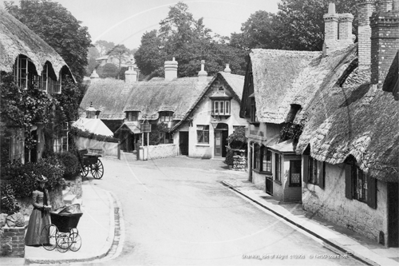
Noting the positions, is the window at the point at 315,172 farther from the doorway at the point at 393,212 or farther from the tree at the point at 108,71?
the tree at the point at 108,71

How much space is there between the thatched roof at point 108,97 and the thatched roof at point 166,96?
849 millimetres

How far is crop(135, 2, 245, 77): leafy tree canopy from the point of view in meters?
35.9

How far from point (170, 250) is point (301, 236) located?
4763mm

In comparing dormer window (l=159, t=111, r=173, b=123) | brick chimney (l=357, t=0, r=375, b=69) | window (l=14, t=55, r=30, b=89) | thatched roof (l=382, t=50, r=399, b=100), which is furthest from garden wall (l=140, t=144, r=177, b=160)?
thatched roof (l=382, t=50, r=399, b=100)

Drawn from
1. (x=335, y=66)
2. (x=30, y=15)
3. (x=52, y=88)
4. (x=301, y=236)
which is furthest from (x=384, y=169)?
Answer: (x=30, y=15)

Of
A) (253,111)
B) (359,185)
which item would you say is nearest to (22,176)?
(359,185)

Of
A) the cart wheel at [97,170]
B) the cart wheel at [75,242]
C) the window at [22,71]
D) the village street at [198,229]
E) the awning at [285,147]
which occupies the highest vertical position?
the window at [22,71]

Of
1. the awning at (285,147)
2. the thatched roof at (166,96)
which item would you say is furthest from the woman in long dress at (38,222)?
the thatched roof at (166,96)

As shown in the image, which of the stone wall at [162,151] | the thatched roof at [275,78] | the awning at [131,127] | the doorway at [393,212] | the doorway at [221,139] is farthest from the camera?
the awning at [131,127]

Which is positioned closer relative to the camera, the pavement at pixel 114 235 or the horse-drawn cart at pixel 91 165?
the pavement at pixel 114 235

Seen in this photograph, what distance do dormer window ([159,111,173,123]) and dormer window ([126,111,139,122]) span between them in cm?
244

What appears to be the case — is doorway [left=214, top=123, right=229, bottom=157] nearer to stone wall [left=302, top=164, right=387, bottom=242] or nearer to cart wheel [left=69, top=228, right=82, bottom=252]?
stone wall [left=302, top=164, right=387, bottom=242]

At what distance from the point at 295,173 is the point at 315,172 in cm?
283

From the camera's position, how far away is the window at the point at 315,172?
2050 centimetres
